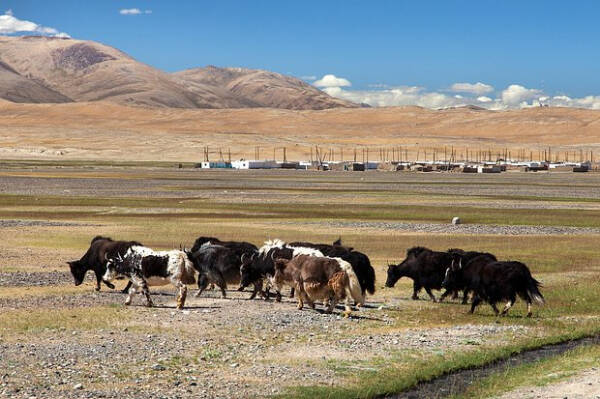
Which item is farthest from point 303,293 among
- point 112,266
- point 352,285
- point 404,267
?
point 112,266

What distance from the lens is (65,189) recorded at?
72500 mm

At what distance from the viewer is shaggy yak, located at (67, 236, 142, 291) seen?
71.6 ft

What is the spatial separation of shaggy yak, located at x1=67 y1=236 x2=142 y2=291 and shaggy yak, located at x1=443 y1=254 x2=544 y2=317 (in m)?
7.56

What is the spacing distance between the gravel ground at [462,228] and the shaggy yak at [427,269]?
17.7 metres

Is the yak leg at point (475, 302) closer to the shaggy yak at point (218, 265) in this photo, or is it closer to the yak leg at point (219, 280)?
the shaggy yak at point (218, 265)

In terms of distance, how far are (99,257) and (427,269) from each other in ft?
24.8

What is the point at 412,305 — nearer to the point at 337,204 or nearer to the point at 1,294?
the point at 1,294

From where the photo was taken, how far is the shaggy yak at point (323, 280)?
19.2 m

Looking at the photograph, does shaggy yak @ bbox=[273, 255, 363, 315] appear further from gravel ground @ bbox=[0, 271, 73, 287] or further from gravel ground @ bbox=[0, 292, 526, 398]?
gravel ground @ bbox=[0, 271, 73, 287]

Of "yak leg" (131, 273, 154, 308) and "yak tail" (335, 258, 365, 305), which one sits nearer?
"yak tail" (335, 258, 365, 305)

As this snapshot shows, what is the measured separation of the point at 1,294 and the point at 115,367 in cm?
811

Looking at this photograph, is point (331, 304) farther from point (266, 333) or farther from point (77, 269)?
point (77, 269)

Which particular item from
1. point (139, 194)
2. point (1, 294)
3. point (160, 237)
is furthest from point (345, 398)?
point (139, 194)

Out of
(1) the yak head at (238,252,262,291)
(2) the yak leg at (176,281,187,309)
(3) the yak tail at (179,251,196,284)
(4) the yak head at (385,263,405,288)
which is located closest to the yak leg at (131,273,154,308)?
(2) the yak leg at (176,281,187,309)
